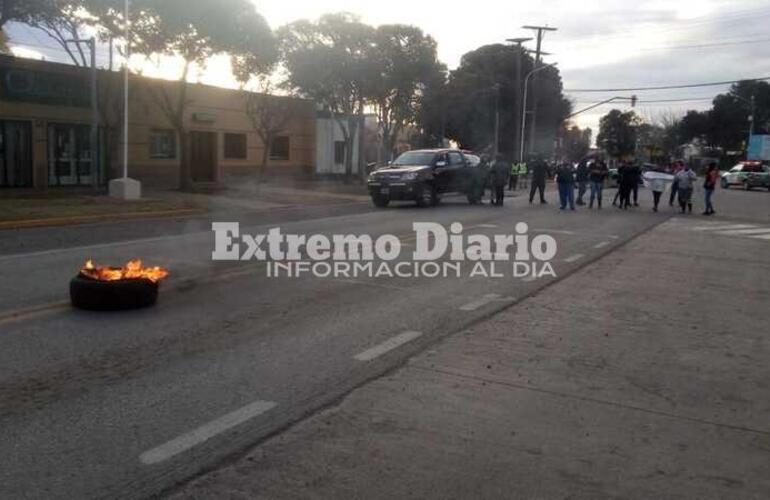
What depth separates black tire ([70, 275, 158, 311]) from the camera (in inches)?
299

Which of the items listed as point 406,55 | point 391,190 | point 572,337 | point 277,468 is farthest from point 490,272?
point 406,55

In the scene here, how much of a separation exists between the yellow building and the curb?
5.72 meters

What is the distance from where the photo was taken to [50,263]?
10.9 m

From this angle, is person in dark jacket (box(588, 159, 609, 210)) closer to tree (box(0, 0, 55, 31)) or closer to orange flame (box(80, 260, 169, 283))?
tree (box(0, 0, 55, 31))

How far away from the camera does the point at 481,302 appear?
28.6ft

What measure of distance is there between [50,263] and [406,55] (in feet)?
86.5

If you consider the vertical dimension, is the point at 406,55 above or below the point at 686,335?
above

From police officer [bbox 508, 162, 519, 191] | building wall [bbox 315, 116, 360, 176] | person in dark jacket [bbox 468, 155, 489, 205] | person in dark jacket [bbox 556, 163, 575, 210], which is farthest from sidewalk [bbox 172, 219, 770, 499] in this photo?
building wall [bbox 315, 116, 360, 176]

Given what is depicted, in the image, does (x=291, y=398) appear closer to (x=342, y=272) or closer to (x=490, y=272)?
(x=342, y=272)

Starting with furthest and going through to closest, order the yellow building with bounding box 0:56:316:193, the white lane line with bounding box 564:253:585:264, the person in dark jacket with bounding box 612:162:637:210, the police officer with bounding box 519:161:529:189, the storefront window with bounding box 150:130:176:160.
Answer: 1. the police officer with bounding box 519:161:529:189
2. the storefront window with bounding box 150:130:176:160
3. the person in dark jacket with bounding box 612:162:637:210
4. the yellow building with bounding box 0:56:316:193
5. the white lane line with bounding box 564:253:585:264

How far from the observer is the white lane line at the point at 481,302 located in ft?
27.5

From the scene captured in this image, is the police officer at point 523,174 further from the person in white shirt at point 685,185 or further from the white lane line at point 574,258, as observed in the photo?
the white lane line at point 574,258

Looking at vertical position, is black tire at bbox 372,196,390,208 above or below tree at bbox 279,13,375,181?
below

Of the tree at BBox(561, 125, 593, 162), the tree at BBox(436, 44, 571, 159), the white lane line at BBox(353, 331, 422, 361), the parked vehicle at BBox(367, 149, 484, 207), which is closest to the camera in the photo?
the white lane line at BBox(353, 331, 422, 361)
